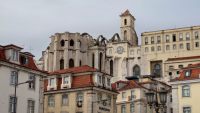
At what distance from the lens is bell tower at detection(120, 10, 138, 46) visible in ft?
575

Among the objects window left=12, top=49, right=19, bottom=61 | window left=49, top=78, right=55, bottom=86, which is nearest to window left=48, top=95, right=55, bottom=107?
window left=49, top=78, right=55, bottom=86

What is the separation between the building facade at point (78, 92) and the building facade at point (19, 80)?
1148 centimetres

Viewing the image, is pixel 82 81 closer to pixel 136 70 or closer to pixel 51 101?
pixel 51 101

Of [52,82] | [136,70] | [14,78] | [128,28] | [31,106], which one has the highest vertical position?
[128,28]

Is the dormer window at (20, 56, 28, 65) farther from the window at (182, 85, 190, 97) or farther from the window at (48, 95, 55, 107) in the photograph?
the window at (182, 85, 190, 97)

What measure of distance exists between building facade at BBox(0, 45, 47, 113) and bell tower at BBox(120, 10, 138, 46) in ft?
355

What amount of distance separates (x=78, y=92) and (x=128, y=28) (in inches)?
3946

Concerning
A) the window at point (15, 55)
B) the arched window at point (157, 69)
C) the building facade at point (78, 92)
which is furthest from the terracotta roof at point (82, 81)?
the arched window at point (157, 69)

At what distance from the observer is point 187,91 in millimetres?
75812

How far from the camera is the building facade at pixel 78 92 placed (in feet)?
252

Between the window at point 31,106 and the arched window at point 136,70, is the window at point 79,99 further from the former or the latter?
the arched window at point 136,70

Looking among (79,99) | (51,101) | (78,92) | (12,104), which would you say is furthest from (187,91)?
(12,104)

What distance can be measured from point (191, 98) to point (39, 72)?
23696 millimetres

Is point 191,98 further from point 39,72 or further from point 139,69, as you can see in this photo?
point 139,69
